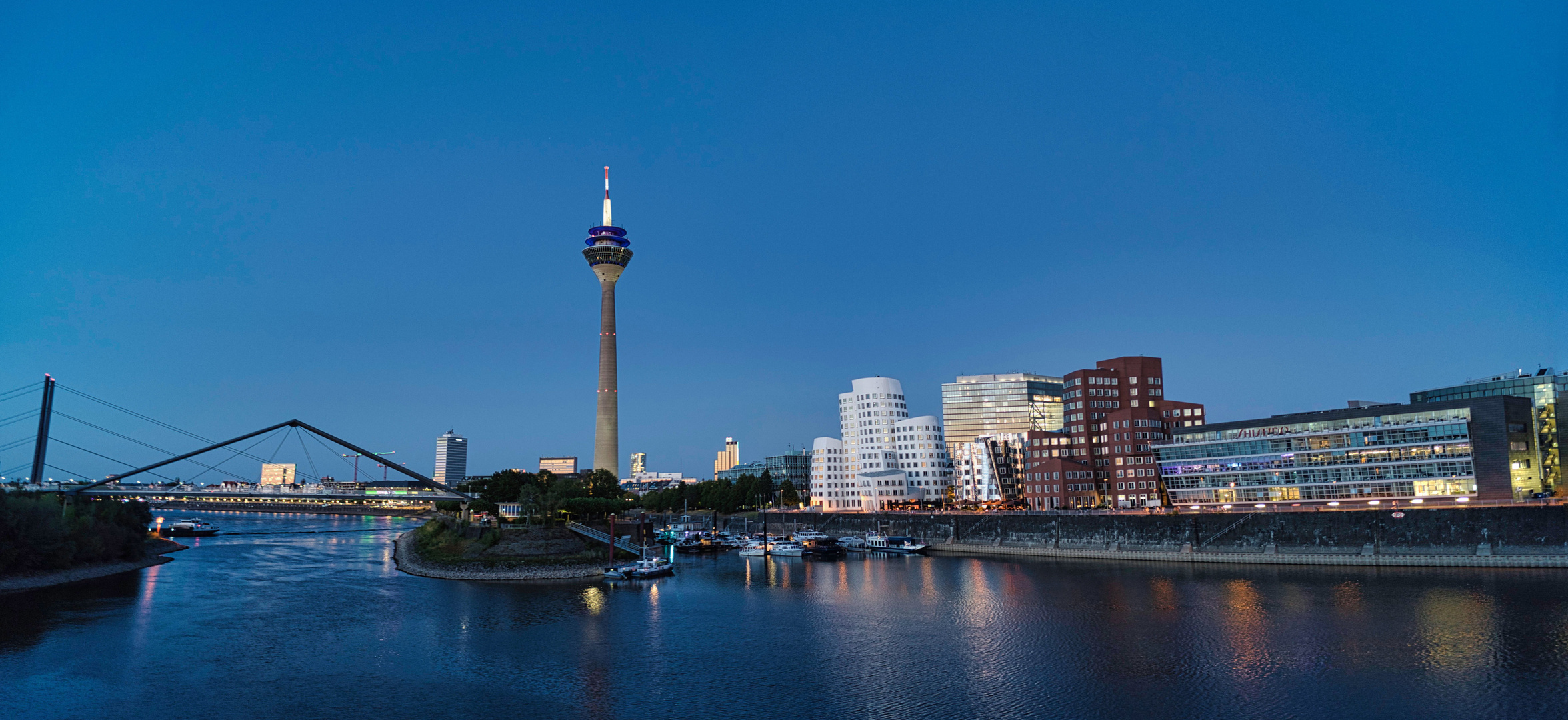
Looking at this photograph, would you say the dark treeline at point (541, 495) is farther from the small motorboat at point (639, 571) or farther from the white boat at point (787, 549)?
the white boat at point (787, 549)

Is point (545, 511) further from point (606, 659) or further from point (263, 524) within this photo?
point (263, 524)

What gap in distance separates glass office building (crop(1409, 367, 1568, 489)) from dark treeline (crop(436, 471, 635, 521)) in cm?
8622

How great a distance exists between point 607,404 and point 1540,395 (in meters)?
141

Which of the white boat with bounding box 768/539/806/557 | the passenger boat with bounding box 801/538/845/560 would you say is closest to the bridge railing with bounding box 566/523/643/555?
the white boat with bounding box 768/539/806/557

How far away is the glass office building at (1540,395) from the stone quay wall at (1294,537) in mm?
22576

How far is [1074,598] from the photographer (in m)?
54.5

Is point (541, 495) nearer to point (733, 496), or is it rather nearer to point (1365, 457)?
point (733, 496)

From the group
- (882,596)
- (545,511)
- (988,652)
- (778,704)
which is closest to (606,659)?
(778,704)

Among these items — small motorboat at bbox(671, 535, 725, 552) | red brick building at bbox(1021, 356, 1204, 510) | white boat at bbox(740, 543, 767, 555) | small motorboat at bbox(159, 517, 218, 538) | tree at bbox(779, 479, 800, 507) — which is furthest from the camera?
tree at bbox(779, 479, 800, 507)

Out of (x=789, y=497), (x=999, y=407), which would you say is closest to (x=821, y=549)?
(x=789, y=497)

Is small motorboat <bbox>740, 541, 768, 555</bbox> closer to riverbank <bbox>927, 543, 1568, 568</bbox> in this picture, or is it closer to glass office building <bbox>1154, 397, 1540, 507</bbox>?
riverbank <bbox>927, 543, 1568, 568</bbox>

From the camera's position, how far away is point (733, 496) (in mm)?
142625

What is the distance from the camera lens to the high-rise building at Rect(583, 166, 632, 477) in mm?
161625

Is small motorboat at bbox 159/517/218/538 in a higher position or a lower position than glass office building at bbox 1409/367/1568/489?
lower
